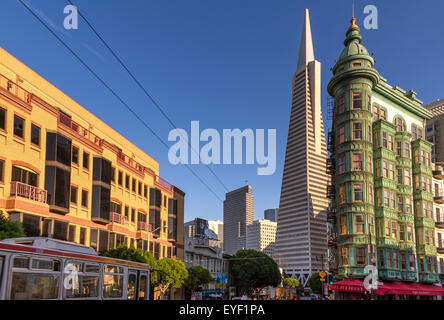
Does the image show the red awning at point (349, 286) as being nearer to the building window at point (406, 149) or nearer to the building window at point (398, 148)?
the building window at point (398, 148)

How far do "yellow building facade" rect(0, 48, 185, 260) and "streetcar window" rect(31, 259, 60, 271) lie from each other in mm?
16971

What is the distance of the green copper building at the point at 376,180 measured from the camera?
49.2 meters

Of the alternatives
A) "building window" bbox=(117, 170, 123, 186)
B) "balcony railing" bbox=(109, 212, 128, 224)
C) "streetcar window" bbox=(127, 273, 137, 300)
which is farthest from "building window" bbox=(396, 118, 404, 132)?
"streetcar window" bbox=(127, 273, 137, 300)

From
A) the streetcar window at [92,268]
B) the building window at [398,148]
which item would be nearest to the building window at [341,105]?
the building window at [398,148]

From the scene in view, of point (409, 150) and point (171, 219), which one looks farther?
point (171, 219)

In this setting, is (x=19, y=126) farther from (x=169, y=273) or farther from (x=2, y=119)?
(x=169, y=273)

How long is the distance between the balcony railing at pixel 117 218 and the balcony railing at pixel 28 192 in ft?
41.5

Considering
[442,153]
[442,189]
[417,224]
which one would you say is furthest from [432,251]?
[442,153]

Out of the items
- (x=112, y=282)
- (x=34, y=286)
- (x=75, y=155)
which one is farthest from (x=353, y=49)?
(x=34, y=286)

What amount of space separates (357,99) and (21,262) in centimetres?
4622

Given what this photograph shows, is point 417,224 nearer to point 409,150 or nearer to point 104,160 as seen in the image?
point 409,150

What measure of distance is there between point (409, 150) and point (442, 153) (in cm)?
5533

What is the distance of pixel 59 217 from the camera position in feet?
116
